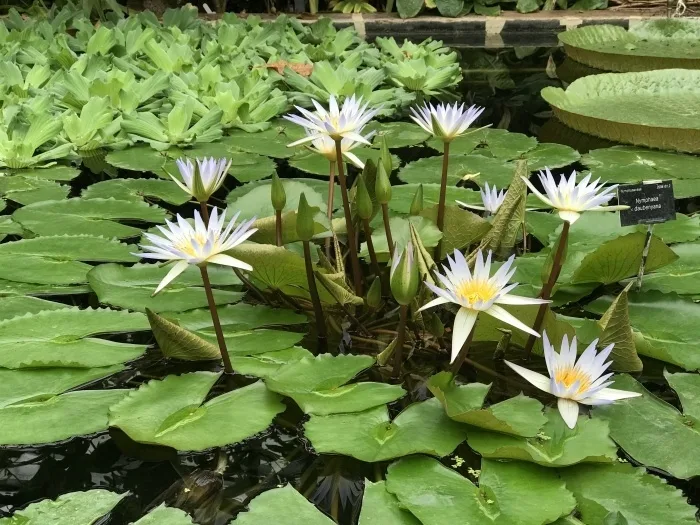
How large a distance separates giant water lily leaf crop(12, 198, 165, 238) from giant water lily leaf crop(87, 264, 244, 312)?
0.89 feet

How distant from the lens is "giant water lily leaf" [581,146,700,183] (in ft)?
7.02

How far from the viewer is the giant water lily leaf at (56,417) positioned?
989 mm

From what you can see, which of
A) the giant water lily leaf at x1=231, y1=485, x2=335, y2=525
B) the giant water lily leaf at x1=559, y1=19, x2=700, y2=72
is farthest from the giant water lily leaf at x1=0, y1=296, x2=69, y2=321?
the giant water lily leaf at x1=559, y1=19, x2=700, y2=72

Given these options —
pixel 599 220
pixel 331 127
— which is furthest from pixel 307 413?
pixel 599 220

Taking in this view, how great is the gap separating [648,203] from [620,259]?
13 cm

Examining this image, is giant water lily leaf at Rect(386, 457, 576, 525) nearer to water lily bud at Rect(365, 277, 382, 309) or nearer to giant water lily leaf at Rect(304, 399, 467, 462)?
giant water lily leaf at Rect(304, 399, 467, 462)

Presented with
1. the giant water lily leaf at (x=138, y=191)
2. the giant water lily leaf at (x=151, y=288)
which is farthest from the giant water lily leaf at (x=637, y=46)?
the giant water lily leaf at (x=151, y=288)

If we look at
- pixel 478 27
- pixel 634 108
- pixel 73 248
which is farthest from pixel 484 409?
pixel 478 27

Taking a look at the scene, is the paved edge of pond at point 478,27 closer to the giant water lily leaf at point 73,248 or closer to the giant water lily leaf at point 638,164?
the giant water lily leaf at point 638,164

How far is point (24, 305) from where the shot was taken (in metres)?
1.33

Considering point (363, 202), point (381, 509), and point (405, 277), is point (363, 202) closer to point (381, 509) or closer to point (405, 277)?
point (405, 277)

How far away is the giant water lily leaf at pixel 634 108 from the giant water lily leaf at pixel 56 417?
195 centimetres

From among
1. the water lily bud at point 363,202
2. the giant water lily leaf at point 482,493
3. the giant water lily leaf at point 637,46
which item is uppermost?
the giant water lily leaf at point 637,46

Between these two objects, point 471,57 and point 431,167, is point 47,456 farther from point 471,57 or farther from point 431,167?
point 471,57
